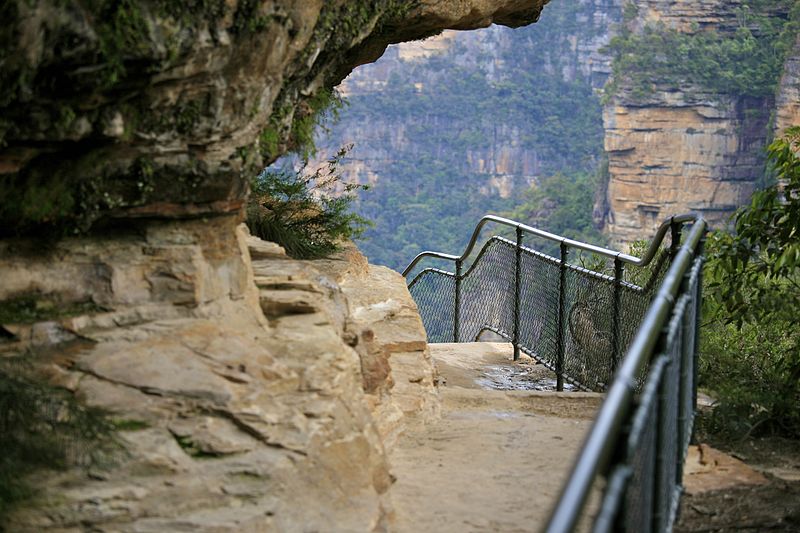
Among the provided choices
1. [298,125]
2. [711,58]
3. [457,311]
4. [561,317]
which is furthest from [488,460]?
[711,58]

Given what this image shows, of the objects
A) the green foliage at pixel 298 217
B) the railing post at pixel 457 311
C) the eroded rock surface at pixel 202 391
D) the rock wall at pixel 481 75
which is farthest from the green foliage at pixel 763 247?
the rock wall at pixel 481 75

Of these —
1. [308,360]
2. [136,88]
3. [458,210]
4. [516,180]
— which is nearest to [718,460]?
[308,360]

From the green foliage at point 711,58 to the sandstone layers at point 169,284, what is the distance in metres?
51.7

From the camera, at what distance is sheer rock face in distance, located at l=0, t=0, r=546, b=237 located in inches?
125

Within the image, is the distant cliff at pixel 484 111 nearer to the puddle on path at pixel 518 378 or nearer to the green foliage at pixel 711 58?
the green foliage at pixel 711 58

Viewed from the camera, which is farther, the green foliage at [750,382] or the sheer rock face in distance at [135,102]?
the green foliage at [750,382]

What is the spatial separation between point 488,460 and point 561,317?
2.88m

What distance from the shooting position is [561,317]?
7684mm

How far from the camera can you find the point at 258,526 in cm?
332

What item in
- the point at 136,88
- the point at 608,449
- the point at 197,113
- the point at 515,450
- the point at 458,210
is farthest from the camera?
the point at 458,210

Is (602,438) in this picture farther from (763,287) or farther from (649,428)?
(763,287)

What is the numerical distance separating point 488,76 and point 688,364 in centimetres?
7688

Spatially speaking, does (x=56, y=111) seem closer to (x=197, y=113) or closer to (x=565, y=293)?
(x=197, y=113)

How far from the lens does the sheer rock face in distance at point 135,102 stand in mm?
3168
